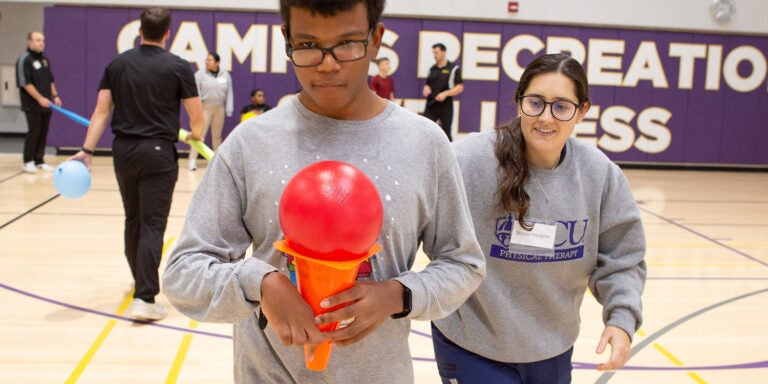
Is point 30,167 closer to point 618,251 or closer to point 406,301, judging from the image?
point 618,251

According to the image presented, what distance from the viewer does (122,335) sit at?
4867 mm

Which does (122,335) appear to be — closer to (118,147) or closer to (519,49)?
(118,147)

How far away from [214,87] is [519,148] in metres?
11.0

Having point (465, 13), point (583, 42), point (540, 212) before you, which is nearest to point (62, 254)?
point (540, 212)

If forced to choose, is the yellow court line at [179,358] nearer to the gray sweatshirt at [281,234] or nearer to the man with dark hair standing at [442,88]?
the gray sweatshirt at [281,234]

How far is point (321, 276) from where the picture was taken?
1337mm

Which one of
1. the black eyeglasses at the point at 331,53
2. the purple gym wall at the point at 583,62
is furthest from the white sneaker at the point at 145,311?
the purple gym wall at the point at 583,62

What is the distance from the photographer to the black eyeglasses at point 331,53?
1.48 metres

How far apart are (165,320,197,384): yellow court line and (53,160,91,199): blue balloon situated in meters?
1.22

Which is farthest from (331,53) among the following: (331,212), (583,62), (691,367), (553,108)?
(583,62)

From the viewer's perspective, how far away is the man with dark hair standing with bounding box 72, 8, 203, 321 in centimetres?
501

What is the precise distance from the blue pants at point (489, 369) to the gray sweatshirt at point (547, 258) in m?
0.04

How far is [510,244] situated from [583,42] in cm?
1279

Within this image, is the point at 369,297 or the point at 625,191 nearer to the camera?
the point at 369,297
